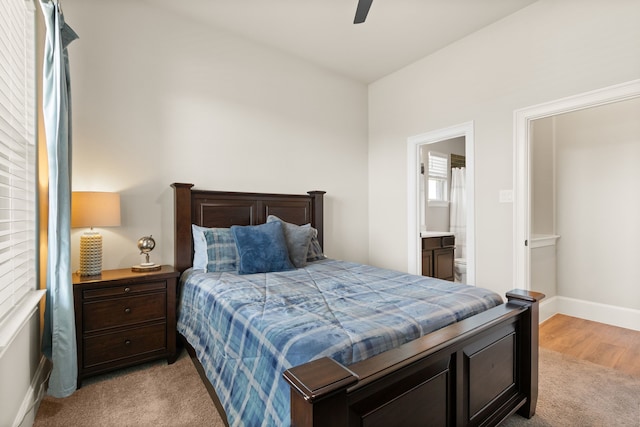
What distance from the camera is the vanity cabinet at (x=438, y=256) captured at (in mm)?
4082

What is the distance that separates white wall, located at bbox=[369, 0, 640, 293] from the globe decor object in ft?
8.70

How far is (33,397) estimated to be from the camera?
176cm

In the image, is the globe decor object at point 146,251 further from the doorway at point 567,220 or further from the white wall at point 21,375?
the doorway at point 567,220

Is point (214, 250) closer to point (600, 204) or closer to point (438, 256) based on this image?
point (438, 256)

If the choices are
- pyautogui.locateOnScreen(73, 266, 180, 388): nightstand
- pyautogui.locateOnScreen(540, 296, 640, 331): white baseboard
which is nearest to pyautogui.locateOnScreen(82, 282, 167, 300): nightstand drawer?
pyautogui.locateOnScreen(73, 266, 180, 388): nightstand

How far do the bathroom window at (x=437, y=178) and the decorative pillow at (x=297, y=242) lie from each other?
2.80 meters

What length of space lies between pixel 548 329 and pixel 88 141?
446 cm

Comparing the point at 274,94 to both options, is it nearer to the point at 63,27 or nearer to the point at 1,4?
the point at 63,27

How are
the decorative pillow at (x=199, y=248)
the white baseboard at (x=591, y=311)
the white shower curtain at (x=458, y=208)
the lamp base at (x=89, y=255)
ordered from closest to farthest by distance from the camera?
the lamp base at (x=89, y=255)
the decorative pillow at (x=199, y=248)
the white baseboard at (x=591, y=311)
the white shower curtain at (x=458, y=208)

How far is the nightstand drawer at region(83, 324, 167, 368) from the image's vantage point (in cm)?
212

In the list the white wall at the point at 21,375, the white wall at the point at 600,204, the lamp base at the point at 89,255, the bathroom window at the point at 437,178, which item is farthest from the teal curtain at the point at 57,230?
the white wall at the point at 600,204

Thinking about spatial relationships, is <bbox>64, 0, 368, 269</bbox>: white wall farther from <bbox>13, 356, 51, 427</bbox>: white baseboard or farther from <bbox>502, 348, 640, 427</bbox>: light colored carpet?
<bbox>502, 348, 640, 427</bbox>: light colored carpet

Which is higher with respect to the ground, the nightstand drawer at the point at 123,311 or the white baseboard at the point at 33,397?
the nightstand drawer at the point at 123,311

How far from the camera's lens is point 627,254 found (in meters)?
3.28
